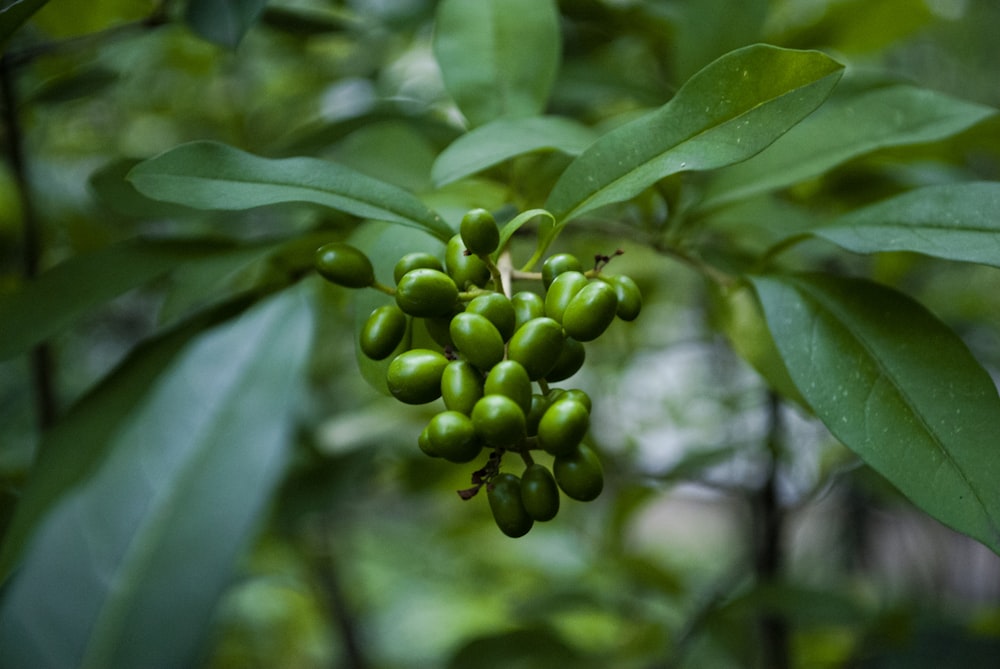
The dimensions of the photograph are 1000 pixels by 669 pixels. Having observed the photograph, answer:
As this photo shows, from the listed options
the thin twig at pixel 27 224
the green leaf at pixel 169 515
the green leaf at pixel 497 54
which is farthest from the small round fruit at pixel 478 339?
the thin twig at pixel 27 224

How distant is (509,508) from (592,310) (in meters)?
0.10

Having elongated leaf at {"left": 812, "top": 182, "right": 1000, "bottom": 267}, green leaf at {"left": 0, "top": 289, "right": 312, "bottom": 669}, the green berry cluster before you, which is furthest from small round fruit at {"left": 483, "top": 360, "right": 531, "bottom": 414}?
green leaf at {"left": 0, "top": 289, "right": 312, "bottom": 669}

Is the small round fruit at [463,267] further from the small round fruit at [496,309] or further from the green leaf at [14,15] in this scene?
the green leaf at [14,15]

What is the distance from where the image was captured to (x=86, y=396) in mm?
577

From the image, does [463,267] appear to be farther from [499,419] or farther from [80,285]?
[80,285]

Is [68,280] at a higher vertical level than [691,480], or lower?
higher

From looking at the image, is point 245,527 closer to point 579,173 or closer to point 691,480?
point 579,173

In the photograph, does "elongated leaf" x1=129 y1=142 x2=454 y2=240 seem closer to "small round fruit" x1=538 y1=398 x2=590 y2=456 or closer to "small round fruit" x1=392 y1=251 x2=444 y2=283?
"small round fruit" x1=392 y1=251 x2=444 y2=283

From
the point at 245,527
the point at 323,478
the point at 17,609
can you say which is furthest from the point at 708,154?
the point at 323,478

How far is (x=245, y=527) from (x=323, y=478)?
14.5 inches

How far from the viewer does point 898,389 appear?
1.40 ft

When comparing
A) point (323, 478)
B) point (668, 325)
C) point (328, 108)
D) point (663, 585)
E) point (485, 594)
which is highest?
point (328, 108)

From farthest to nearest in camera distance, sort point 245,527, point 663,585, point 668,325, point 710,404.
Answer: point 668,325
point 710,404
point 663,585
point 245,527

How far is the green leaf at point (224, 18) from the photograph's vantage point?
0.57 meters
